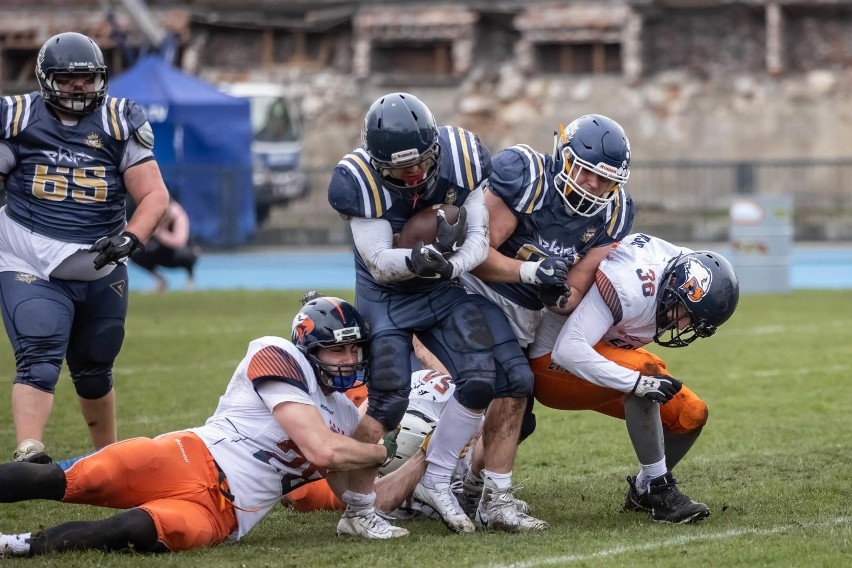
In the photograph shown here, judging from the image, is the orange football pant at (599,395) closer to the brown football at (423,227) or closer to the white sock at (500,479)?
the white sock at (500,479)

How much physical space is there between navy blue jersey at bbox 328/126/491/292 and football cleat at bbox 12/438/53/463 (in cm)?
140

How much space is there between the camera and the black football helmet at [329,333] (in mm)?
4836

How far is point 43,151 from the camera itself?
6098 millimetres

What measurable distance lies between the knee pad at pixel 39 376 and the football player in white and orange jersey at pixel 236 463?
1.14 m

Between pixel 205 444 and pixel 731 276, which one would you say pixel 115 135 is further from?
pixel 731 276

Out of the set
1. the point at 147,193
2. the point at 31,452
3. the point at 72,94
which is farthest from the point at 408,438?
the point at 72,94

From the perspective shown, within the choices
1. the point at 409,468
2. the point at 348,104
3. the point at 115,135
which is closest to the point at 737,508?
the point at 409,468

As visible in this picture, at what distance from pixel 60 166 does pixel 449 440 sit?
7.15ft

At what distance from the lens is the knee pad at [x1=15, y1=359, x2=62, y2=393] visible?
230 inches

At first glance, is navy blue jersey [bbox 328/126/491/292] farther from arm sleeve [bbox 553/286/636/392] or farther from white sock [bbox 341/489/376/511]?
white sock [bbox 341/489/376/511]

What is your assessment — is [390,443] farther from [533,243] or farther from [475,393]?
[533,243]

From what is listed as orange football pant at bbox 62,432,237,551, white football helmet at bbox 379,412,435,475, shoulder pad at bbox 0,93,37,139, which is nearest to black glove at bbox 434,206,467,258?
white football helmet at bbox 379,412,435,475

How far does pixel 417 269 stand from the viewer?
16.3 feet

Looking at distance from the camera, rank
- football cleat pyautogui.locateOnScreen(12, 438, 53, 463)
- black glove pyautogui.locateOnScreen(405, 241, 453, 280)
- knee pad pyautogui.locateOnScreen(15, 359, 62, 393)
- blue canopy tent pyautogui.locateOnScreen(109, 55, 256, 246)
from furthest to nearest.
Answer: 1. blue canopy tent pyautogui.locateOnScreen(109, 55, 256, 246)
2. knee pad pyautogui.locateOnScreen(15, 359, 62, 393)
3. football cleat pyautogui.locateOnScreen(12, 438, 53, 463)
4. black glove pyautogui.locateOnScreen(405, 241, 453, 280)
